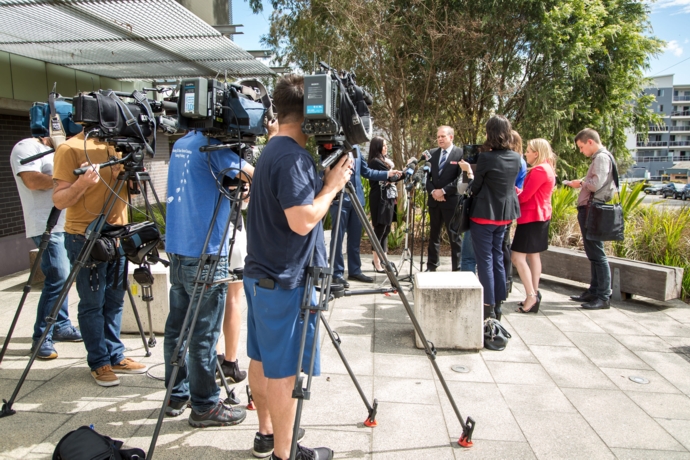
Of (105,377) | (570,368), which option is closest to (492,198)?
(570,368)

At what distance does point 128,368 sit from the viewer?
3.87 m

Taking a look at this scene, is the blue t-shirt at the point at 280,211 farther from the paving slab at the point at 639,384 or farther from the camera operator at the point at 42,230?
the paving slab at the point at 639,384

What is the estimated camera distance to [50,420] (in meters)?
3.19

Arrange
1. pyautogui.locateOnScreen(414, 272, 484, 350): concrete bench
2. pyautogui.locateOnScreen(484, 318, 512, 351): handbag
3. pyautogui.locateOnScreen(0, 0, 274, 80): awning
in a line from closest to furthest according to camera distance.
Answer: pyautogui.locateOnScreen(414, 272, 484, 350): concrete bench < pyautogui.locateOnScreen(484, 318, 512, 351): handbag < pyautogui.locateOnScreen(0, 0, 274, 80): awning

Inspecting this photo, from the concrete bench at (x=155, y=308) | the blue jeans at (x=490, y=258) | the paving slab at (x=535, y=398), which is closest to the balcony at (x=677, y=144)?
the blue jeans at (x=490, y=258)

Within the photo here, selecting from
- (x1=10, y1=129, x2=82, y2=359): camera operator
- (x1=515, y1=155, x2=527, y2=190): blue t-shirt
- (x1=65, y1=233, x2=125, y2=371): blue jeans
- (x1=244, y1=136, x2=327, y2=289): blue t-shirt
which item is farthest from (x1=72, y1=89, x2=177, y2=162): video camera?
(x1=515, y1=155, x2=527, y2=190): blue t-shirt

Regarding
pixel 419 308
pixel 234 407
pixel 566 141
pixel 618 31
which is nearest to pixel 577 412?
pixel 419 308

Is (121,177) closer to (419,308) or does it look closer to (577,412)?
(419,308)

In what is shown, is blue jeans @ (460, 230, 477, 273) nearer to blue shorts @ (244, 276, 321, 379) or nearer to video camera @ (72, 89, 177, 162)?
video camera @ (72, 89, 177, 162)

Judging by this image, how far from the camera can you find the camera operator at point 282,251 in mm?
2244

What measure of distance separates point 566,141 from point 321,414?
9886mm

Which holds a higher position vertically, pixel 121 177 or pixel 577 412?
pixel 121 177

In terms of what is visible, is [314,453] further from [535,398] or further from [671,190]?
[671,190]

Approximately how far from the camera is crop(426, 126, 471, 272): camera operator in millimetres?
6398
